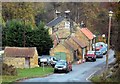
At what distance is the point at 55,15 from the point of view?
37.9ft

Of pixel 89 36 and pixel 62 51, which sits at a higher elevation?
pixel 89 36

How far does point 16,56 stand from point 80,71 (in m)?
1.15

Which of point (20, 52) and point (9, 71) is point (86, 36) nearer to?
point (20, 52)

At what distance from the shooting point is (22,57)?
6410mm

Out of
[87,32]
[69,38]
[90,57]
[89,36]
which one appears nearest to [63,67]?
Result: [90,57]

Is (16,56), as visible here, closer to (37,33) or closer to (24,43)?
(24,43)

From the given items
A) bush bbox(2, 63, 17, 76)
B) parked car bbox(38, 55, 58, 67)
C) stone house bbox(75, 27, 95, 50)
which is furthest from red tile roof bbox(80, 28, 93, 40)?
bush bbox(2, 63, 17, 76)

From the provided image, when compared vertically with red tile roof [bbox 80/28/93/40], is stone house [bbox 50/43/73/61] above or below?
below

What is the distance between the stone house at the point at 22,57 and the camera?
20.4ft

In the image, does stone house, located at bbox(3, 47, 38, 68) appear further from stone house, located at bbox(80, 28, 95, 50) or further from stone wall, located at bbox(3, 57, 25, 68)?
stone house, located at bbox(80, 28, 95, 50)

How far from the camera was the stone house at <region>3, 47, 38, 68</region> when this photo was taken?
6207 millimetres

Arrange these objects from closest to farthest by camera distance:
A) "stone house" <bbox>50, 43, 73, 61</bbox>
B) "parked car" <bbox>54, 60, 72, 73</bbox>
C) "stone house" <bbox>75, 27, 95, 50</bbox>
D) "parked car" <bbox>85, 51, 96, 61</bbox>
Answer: "parked car" <bbox>54, 60, 72, 73</bbox>
"parked car" <bbox>85, 51, 96, 61</bbox>
"stone house" <bbox>50, 43, 73, 61</bbox>
"stone house" <bbox>75, 27, 95, 50</bbox>

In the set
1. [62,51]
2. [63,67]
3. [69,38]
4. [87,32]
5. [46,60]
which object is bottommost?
[63,67]

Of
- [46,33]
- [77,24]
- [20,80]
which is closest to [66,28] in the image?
[77,24]
